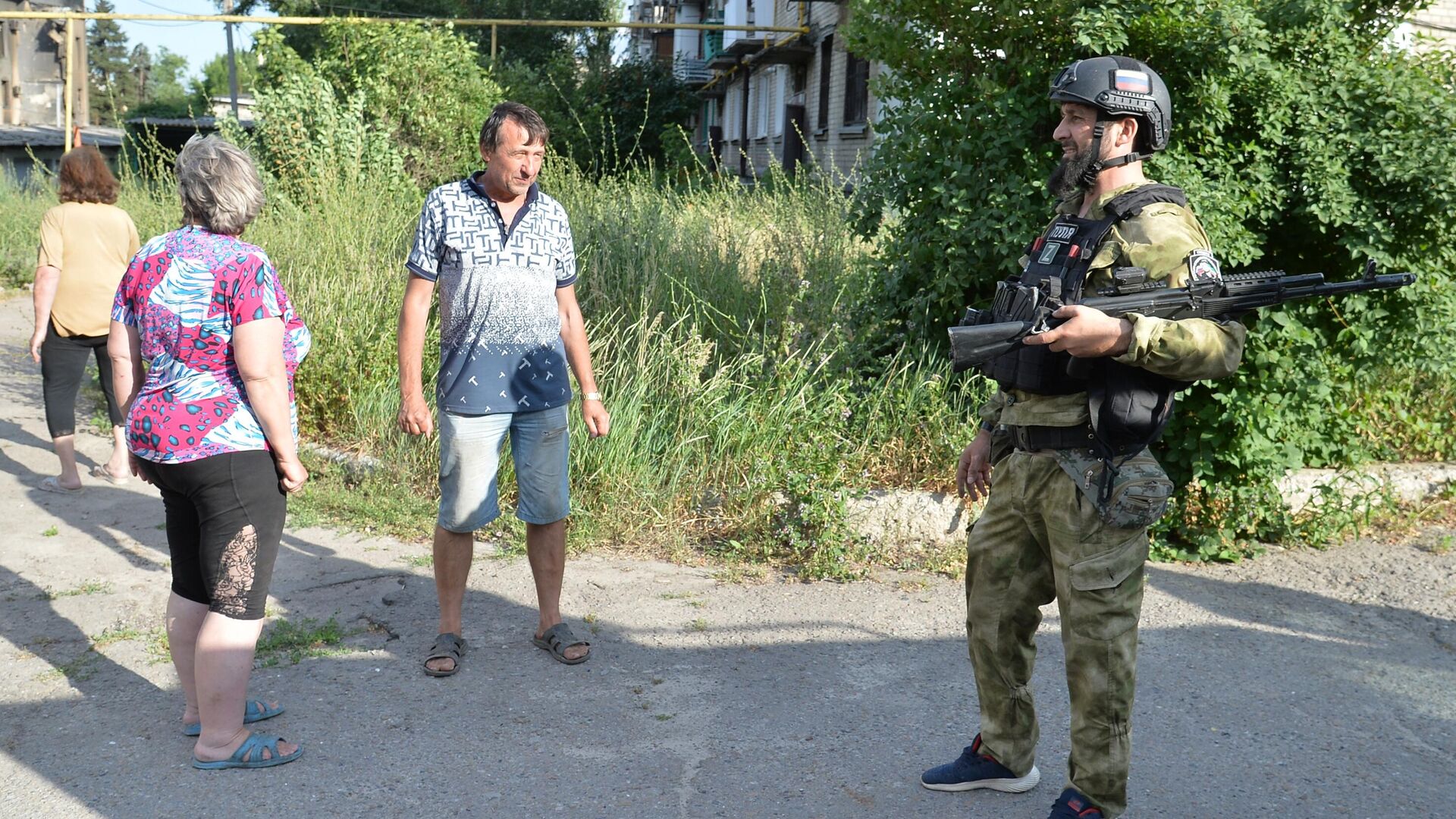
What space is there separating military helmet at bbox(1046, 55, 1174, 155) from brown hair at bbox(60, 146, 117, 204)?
5.21m

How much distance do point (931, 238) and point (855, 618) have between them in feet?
6.62

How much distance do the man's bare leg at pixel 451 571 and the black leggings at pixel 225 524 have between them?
774mm

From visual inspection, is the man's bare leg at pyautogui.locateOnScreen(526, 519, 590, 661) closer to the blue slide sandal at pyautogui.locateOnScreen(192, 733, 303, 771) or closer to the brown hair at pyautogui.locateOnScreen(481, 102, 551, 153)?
the blue slide sandal at pyautogui.locateOnScreen(192, 733, 303, 771)

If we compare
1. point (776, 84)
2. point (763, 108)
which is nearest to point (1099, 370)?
point (776, 84)

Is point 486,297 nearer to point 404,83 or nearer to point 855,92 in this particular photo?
point 404,83

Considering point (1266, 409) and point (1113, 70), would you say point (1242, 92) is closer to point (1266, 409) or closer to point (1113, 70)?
point (1266, 409)

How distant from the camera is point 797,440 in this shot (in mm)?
5391

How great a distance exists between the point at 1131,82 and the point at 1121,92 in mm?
48

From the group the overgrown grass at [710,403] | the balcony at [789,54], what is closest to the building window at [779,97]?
the balcony at [789,54]

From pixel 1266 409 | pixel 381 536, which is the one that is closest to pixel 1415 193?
pixel 1266 409

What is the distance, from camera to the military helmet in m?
2.71

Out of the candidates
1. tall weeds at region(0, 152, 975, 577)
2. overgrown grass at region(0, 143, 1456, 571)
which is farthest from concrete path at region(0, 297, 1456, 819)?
tall weeds at region(0, 152, 975, 577)

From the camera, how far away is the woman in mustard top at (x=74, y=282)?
5.92 meters

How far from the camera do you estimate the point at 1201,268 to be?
260 centimetres
